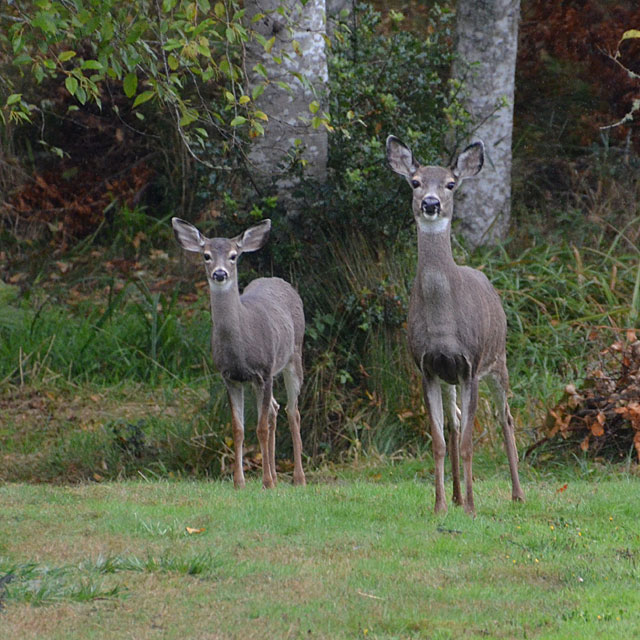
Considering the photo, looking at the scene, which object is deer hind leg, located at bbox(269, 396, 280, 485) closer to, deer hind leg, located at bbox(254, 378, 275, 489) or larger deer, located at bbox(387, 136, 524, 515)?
deer hind leg, located at bbox(254, 378, 275, 489)

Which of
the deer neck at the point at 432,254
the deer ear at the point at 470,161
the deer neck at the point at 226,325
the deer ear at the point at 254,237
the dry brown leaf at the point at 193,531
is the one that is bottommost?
the dry brown leaf at the point at 193,531

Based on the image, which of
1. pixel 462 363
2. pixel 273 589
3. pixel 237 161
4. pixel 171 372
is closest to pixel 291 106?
pixel 237 161

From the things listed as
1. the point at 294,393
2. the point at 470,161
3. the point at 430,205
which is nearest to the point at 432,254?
the point at 430,205

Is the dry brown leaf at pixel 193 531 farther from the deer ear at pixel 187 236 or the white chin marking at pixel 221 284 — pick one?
the deer ear at pixel 187 236

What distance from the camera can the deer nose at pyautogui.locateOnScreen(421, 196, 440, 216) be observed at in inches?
292

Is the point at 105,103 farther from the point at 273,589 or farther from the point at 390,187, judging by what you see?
the point at 273,589

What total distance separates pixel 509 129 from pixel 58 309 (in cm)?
587

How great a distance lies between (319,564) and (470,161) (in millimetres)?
2946

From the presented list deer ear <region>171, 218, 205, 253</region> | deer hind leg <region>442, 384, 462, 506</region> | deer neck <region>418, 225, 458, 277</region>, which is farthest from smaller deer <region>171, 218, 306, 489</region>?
deer neck <region>418, 225, 458, 277</region>

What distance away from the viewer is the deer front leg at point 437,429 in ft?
25.0

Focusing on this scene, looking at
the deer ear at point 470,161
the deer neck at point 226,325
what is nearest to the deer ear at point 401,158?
the deer ear at point 470,161

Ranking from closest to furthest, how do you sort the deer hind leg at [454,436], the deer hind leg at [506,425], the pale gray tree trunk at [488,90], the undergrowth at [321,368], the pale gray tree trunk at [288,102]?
the deer hind leg at [454,436], the deer hind leg at [506,425], the undergrowth at [321,368], the pale gray tree trunk at [288,102], the pale gray tree trunk at [488,90]

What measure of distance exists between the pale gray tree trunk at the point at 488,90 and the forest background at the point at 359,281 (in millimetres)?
475

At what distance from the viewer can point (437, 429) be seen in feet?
25.1
